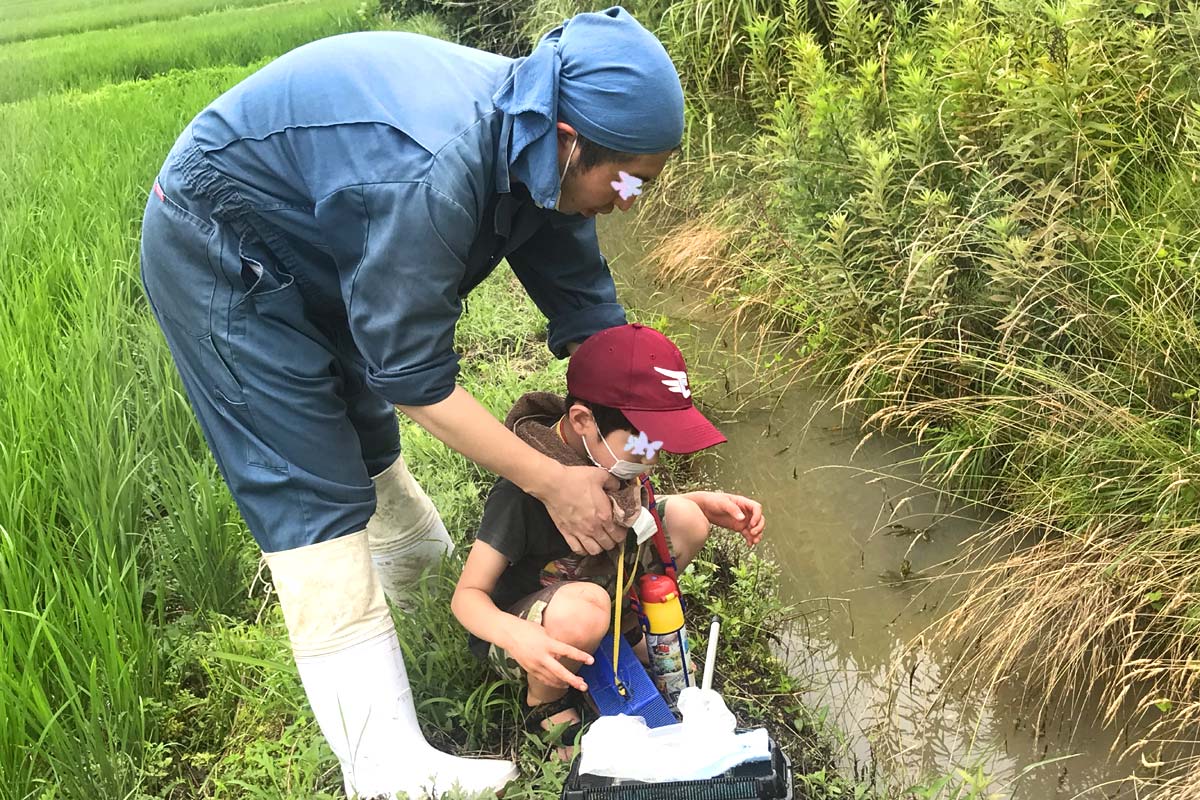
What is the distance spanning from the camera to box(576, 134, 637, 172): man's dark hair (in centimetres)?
147

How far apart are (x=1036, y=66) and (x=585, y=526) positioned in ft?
7.08

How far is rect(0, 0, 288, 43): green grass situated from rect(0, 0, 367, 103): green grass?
0.24ft

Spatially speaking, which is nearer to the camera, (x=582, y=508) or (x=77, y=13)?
(x=582, y=508)

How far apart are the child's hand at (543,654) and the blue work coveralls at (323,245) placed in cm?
37

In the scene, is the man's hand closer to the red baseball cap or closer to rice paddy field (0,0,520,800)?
the red baseball cap

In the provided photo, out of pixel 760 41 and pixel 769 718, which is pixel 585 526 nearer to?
pixel 769 718

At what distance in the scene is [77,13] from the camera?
290 inches

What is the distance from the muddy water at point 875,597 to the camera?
2037mm

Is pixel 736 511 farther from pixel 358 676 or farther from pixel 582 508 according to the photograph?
pixel 358 676

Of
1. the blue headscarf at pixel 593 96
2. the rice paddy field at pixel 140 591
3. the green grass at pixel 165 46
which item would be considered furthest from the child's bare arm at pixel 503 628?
the green grass at pixel 165 46

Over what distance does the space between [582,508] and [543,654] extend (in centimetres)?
26

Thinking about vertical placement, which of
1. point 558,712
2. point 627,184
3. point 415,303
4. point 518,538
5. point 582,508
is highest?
point 627,184

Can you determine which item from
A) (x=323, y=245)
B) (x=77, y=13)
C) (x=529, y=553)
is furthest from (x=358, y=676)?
(x=77, y=13)

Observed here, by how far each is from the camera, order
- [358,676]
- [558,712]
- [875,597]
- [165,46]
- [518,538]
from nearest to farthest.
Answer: [358,676] → [518,538] → [558,712] → [875,597] → [165,46]
